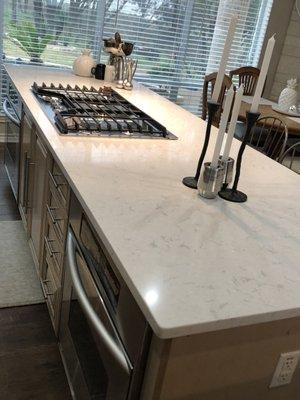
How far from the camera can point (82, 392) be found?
1.39 meters

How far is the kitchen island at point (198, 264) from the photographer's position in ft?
A: 2.94

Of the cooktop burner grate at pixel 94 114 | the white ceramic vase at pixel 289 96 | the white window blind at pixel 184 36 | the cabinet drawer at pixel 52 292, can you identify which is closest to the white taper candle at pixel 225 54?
the cooktop burner grate at pixel 94 114

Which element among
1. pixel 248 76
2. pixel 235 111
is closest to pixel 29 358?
pixel 235 111

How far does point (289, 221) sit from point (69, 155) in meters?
0.82

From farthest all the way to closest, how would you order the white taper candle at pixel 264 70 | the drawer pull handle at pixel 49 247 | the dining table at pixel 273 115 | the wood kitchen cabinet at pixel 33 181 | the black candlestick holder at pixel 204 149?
1. the dining table at pixel 273 115
2. the wood kitchen cabinet at pixel 33 181
3. the drawer pull handle at pixel 49 247
4. the black candlestick holder at pixel 204 149
5. the white taper candle at pixel 264 70

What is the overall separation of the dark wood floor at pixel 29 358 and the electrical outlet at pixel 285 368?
918mm

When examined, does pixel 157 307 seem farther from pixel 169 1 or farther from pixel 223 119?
pixel 169 1

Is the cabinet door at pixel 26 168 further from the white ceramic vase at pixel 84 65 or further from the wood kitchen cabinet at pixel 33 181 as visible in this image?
the white ceramic vase at pixel 84 65

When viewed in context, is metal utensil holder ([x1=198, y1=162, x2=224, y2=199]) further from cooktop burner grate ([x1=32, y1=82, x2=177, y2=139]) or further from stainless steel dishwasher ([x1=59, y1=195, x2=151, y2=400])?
cooktop burner grate ([x1=32, y1=82, x2=177, y2=139])

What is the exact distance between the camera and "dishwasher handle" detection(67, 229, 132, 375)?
1.02 metres

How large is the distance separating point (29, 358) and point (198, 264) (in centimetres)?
113

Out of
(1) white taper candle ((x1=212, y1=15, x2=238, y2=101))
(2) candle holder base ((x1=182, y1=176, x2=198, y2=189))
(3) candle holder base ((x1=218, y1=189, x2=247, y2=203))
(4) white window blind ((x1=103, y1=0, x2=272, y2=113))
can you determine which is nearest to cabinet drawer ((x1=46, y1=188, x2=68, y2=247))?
(2) candle holder base ((x1=182, y1=176, x2=198, y2=189))

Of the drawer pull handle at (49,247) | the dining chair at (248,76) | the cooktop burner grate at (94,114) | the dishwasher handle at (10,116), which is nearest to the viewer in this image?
the drawer pull handle at (49,247)

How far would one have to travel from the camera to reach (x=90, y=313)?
1.18 m
